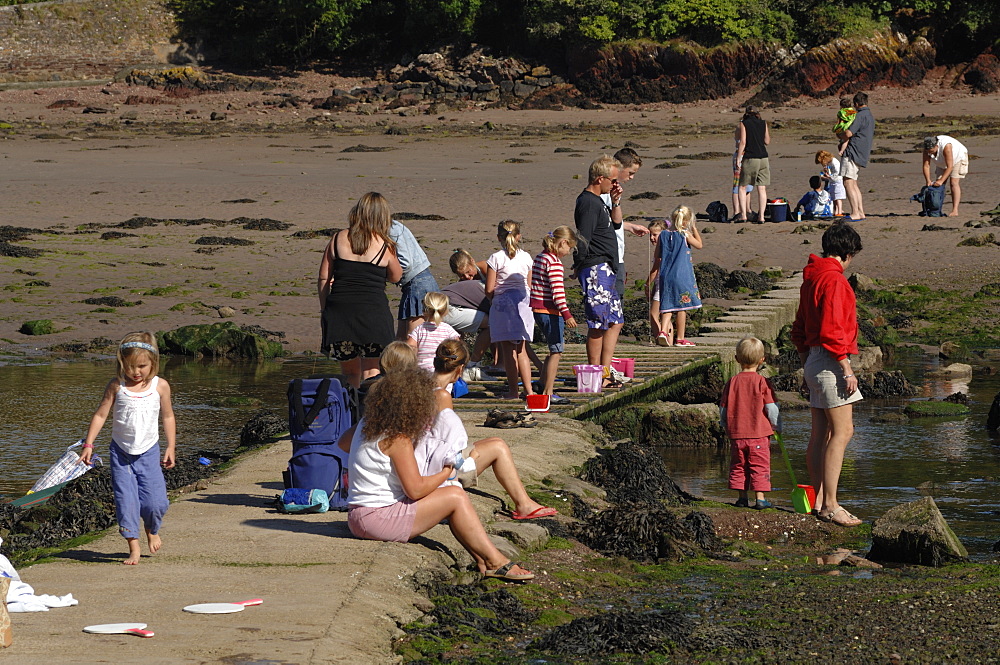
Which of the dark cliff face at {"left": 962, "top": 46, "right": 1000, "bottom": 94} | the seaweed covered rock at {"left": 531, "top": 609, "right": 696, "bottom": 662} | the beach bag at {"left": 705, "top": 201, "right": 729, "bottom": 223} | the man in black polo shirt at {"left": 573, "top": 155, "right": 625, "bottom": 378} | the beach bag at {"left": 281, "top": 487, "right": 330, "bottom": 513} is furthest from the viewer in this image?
the dark cliff face at {"left": 962, "top": 46, "right": 1000, "bottom": 94}

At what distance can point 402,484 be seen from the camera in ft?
21.5

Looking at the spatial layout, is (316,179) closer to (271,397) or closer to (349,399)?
(271,397)

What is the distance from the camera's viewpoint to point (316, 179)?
91.6ft

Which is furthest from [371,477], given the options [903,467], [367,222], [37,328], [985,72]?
[985,72]

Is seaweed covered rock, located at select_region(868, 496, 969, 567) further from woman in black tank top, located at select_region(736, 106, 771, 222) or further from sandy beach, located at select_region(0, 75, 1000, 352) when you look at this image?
woman in black tank top, located at select_region(736, 106, 771, 222)

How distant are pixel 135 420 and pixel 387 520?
4.12 ft

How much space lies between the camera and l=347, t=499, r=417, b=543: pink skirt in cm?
664

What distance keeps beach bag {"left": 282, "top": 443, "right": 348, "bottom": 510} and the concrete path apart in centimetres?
13

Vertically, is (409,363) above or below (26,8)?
below

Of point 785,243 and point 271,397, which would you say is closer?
point 271,397

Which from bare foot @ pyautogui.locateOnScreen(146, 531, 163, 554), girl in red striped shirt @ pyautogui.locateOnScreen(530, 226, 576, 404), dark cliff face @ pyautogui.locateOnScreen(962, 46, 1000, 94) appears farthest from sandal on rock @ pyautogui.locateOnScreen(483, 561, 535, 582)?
dark cliff face @ pyautogui.locateOnScreen(962, 46, 1000, 94)

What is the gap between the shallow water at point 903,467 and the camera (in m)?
9.66

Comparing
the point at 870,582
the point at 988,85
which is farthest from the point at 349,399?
the point at 988,85

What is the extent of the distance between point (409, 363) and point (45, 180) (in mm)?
22586
